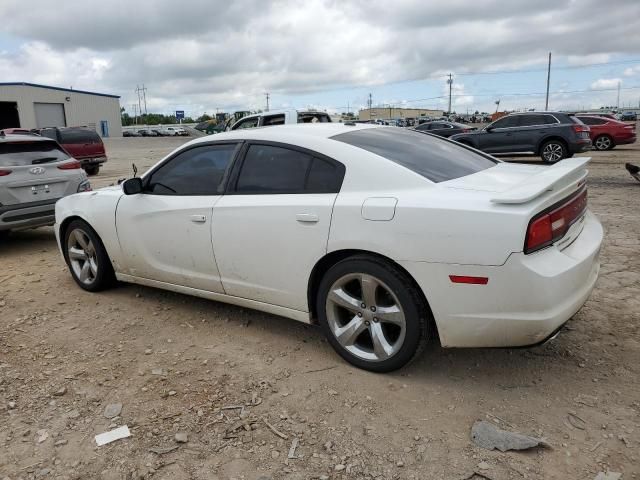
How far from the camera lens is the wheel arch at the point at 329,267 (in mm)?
3012

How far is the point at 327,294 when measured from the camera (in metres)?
3.33

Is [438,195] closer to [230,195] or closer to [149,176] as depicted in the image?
[230,195]

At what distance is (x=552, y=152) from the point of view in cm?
1510

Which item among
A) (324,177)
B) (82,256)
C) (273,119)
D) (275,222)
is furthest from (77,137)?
(324,177)

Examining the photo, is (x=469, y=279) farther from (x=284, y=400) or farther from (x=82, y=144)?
(x=82, y=144)

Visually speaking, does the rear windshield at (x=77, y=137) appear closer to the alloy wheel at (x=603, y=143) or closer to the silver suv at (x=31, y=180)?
the silver suv at (x=31, y=180)

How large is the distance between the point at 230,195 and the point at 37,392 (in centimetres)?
177

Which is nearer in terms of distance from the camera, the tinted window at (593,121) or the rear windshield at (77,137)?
the rear windshield at (77,137)

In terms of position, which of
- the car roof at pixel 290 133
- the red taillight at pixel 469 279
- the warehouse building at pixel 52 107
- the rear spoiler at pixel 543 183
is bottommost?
the red taillight at pixel 469 279

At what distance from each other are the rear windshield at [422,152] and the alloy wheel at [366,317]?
0.77 metres

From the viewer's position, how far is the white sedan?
2.74 metres

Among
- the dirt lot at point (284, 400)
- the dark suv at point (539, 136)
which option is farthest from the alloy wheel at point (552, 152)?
the dirt lot at point (284, 400)

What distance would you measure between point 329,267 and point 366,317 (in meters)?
0.40

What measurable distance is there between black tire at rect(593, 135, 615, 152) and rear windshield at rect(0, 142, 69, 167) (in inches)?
774
